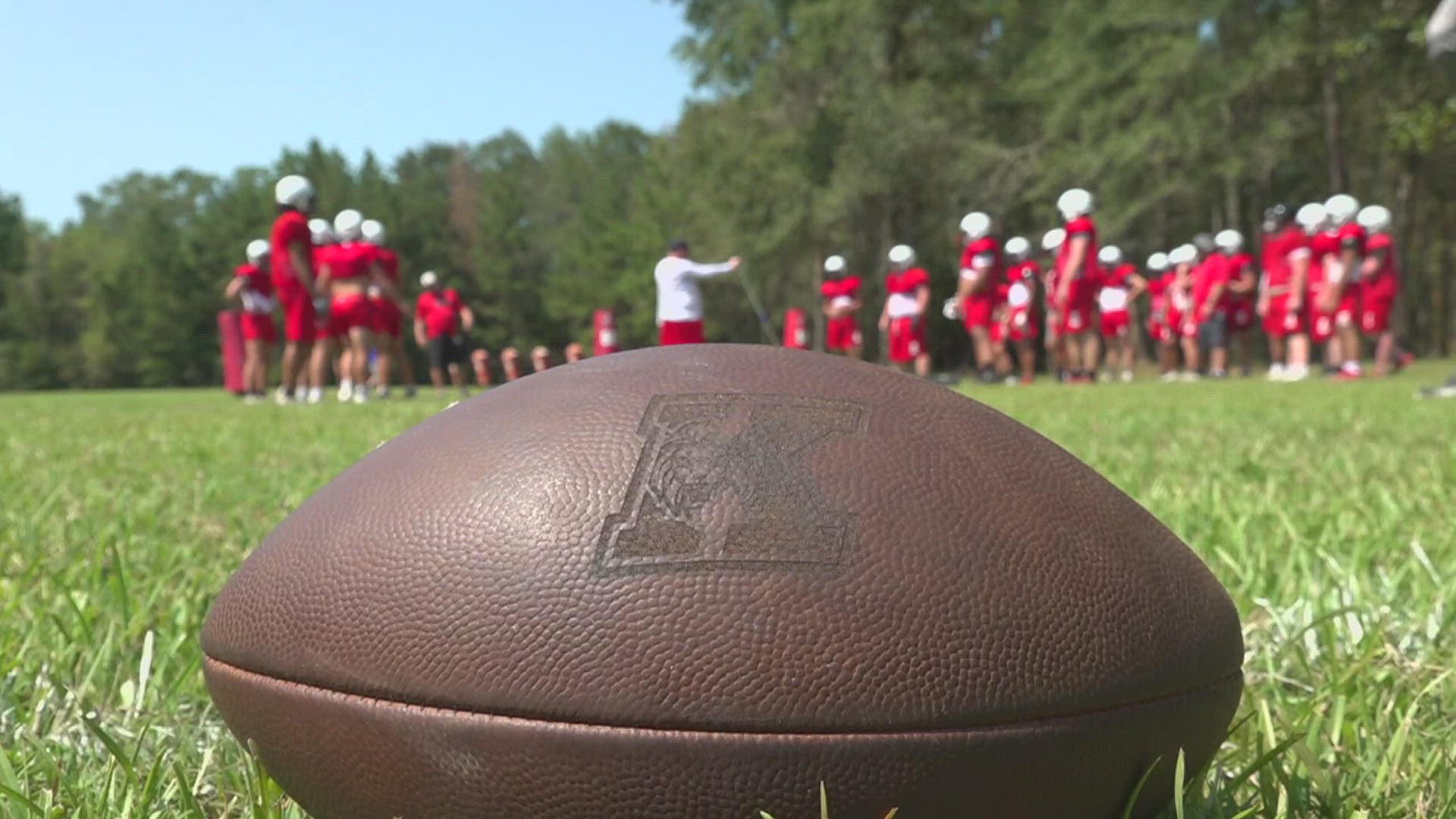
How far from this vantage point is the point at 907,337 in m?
15.5

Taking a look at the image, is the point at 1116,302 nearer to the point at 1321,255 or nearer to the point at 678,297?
the point at 1321,255

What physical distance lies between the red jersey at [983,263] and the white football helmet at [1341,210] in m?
3.57

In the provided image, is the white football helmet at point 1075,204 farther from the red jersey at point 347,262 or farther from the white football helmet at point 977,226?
the red jersey at point 347,262

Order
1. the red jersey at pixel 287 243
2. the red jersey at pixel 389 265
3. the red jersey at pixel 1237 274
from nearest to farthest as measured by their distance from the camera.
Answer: the red jersey at pixel 287 243
the red jersey at pixel 389 265
the red jersey at pixel 1237 274

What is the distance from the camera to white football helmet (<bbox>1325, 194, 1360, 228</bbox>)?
1318cm

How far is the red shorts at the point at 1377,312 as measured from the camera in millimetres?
13234

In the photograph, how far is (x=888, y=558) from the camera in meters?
1.12

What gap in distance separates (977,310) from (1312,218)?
368cm

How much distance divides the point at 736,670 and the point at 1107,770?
37 centimetres

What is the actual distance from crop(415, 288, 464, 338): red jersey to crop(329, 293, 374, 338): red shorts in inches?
207

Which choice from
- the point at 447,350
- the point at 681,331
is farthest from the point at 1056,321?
the point at 447,350

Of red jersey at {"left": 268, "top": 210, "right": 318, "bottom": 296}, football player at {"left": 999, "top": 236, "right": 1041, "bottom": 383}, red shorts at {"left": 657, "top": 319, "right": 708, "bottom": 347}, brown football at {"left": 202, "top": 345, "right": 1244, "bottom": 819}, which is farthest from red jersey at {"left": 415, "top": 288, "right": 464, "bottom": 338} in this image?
brown football at {"left": 202, "top": 345, "right": 1244, "bottom": 819}

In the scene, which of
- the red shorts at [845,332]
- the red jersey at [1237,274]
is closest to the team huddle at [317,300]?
the red shorts at [845,332]

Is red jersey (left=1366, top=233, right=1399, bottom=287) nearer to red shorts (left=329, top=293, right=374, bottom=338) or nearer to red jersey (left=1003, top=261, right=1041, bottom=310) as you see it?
red jersey (left=1003, top=261, right=1041, bottom=310)
